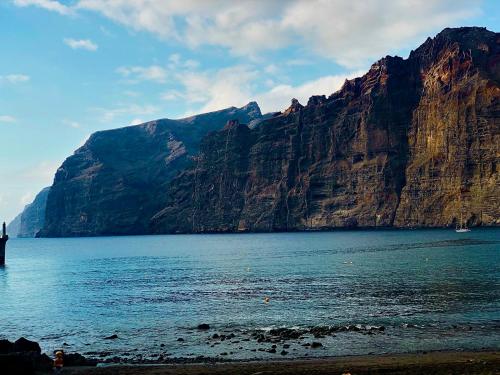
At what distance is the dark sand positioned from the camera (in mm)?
30172

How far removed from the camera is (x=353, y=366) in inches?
1270

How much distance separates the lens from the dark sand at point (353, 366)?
30.2 m

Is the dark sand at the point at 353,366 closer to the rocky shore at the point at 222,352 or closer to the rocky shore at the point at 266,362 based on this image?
the rocky shore at the point at 266,362

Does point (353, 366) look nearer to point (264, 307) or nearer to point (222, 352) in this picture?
point (222, 352)

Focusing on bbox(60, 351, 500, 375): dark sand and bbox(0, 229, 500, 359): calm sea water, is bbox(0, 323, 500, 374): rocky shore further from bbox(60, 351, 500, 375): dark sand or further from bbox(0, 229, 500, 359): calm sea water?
bbox(0, 229, 500, 359): calm sea water

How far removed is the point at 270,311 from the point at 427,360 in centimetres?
2430

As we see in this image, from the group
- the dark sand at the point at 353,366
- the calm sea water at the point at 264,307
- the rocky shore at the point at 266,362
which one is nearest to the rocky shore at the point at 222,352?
the rocky shore at the point at 266,362

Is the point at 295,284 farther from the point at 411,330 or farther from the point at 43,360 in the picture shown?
the point at 43,360

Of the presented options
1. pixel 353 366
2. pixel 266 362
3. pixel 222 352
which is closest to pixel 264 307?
pixel 222 352

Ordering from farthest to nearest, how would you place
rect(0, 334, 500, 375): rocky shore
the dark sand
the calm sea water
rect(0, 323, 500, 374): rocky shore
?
the calm sea water, rect(0, 323, 500, 374): rocky shore, rect(0, 334, 500, 375): rocky shore, the dark sand

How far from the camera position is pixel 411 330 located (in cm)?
4472

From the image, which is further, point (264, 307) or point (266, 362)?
point (264, 307)

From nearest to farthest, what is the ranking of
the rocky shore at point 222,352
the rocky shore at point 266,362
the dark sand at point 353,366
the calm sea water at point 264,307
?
1. the dark sand at point 353,366
2. the rocky shore at point 266,362
3. the rocky shore at point 222,352
4. the calm sea water at point 264,307

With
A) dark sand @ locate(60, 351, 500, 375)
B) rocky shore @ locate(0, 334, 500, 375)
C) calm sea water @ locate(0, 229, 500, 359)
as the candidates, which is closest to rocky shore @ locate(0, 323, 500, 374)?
rocky shore @ locate(0, 334, 500, 375)
